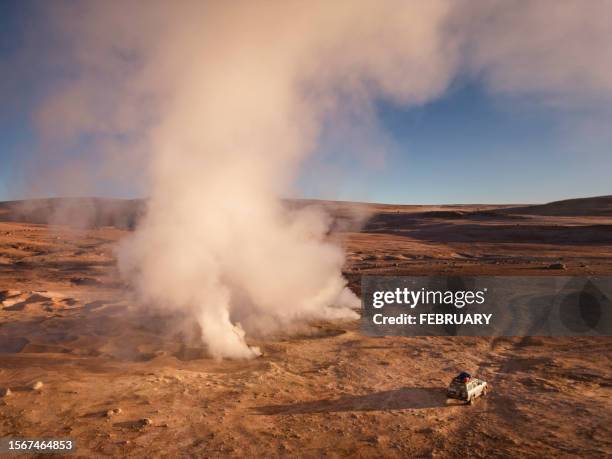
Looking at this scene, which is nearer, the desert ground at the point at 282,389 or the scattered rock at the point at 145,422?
the desert ground at the point at 282,389

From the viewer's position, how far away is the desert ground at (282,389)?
28.9 feet

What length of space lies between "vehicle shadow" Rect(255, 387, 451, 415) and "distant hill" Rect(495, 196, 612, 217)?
7457cm

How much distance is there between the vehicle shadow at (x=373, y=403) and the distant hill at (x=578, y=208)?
245ft

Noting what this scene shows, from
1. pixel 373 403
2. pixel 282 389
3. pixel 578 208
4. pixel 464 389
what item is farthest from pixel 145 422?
pixel 578 208

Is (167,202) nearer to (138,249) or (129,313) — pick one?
(138,249)

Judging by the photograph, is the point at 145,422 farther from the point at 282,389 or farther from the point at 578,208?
the point at 578,208

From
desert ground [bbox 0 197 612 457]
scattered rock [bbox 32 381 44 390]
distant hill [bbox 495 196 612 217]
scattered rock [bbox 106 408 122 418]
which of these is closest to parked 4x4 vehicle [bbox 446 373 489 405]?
desert ground [bbox 0 197 612 457]

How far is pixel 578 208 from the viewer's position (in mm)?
79750

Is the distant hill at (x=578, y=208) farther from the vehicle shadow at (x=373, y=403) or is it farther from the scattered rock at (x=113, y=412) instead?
the scattered rock at (x=113, y=412)

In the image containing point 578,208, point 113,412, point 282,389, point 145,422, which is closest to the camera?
point 145,422

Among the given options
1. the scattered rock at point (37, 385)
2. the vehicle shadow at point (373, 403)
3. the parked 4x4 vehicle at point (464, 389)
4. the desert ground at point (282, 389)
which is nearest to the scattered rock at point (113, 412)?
the desert ground at point (282, 389)

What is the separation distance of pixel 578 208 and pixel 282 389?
86232 millimetres

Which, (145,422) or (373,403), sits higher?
(145,422)

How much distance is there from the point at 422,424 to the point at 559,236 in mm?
49108
